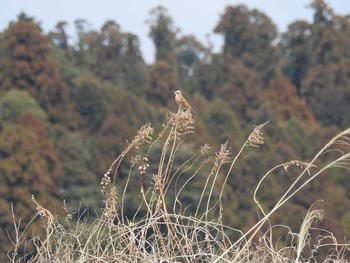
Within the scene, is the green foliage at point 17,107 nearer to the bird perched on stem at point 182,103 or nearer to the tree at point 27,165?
the tree at point 27,165

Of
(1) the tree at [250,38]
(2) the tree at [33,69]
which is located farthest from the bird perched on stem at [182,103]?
(1) the tree at [250,38]

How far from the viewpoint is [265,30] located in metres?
83.4

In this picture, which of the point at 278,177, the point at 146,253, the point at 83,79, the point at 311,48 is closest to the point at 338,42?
the point at 311,48

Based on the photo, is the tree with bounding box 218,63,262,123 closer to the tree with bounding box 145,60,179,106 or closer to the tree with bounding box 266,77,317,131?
the tree with bounding box 266,77,317,131

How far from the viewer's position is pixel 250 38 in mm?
82500

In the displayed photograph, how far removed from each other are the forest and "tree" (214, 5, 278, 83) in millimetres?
64

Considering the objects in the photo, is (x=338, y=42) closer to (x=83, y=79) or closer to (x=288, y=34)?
(x=288, y=34)

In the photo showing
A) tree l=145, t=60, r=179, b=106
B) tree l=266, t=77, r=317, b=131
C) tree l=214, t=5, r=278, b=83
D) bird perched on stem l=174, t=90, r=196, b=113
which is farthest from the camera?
tree l=214, t=5, r=278, b=83

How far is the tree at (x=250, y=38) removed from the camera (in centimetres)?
8219

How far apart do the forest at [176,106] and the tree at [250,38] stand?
0.21ft

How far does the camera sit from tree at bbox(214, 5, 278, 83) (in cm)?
8219

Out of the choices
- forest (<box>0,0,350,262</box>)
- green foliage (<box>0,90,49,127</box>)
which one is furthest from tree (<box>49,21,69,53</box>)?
green foliage (<box>0,90,49,127</box>)

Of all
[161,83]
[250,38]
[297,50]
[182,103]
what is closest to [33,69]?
[161,83]

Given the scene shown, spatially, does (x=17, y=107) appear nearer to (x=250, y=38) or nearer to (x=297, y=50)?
(x=250, y=38)
